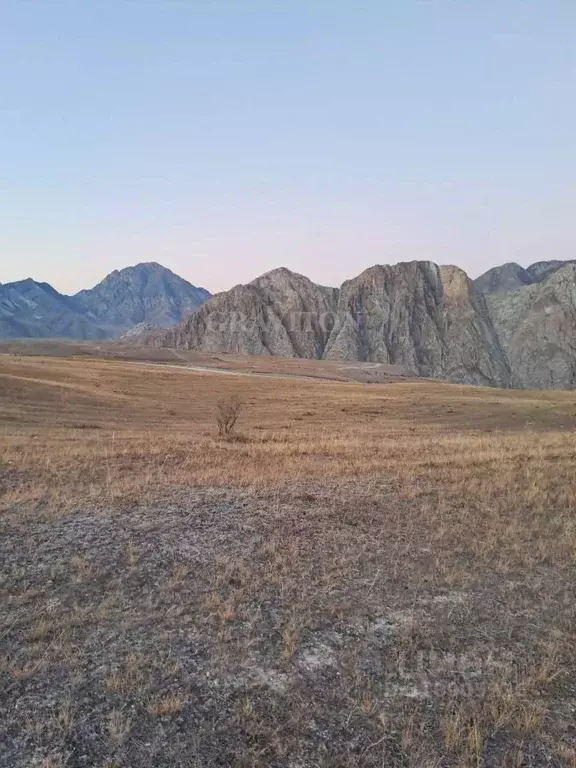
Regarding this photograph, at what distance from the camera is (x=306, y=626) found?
6.48 meters

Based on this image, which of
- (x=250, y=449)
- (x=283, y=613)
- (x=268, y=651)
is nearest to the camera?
(x=268, y=651)

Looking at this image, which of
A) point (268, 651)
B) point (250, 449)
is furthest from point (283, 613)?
point (250, 449)

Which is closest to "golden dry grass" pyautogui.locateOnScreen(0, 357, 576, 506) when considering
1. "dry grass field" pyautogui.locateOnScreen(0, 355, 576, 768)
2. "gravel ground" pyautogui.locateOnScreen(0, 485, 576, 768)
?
"dry grass field" pyautogui.locateOnScreen(0, 355, 576, 768)

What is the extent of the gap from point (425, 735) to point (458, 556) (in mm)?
4570

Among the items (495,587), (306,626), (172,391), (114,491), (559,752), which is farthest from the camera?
(172,391)

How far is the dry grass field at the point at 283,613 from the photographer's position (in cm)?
470

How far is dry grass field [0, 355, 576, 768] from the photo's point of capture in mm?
4695

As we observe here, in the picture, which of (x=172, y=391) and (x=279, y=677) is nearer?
(x=279, y=677)

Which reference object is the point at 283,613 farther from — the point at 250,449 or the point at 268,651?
the point at 250,449

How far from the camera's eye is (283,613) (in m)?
6.74

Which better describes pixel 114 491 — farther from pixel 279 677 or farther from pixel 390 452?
pixel 390 452

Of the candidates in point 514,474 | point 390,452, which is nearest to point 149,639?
point 514,474

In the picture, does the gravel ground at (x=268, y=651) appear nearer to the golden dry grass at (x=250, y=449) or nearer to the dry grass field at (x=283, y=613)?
the dry grass field at (x=283, y=613)

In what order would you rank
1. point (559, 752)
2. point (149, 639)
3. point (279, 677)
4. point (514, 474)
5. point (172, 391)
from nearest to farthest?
point (559, 752) < point (279, 677) < point (149, 639) < point (514, 474) < point (172, 391)
